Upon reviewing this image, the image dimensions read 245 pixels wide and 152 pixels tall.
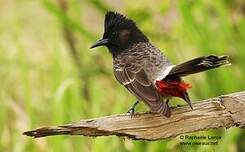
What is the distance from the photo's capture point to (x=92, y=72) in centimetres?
460

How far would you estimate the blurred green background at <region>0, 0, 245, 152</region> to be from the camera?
4047 millimetres

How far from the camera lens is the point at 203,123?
240 cm

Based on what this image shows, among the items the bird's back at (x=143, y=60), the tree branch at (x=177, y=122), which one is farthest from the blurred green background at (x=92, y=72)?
the tree branch at (x=177, y=122)

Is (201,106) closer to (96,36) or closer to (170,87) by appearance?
(170,87)

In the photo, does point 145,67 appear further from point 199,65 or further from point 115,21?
point 199,65

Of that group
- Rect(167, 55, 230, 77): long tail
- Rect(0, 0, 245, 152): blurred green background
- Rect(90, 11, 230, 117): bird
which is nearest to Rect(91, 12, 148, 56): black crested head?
Rect(90, 11, 230, 117): bird

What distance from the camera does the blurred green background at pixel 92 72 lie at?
13.3 ft

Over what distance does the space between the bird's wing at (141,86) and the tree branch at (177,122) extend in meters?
0.05

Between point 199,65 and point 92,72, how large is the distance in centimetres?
233

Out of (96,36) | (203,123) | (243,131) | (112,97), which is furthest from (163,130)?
(112,97)

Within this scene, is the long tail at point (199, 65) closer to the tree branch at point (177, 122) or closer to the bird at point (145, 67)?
the bird at point (145, 67)

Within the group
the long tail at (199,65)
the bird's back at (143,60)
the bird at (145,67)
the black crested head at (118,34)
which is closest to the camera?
the long tail at (199,65)

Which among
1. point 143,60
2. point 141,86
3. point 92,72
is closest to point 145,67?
point 143,60

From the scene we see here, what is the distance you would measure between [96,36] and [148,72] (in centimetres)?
191
